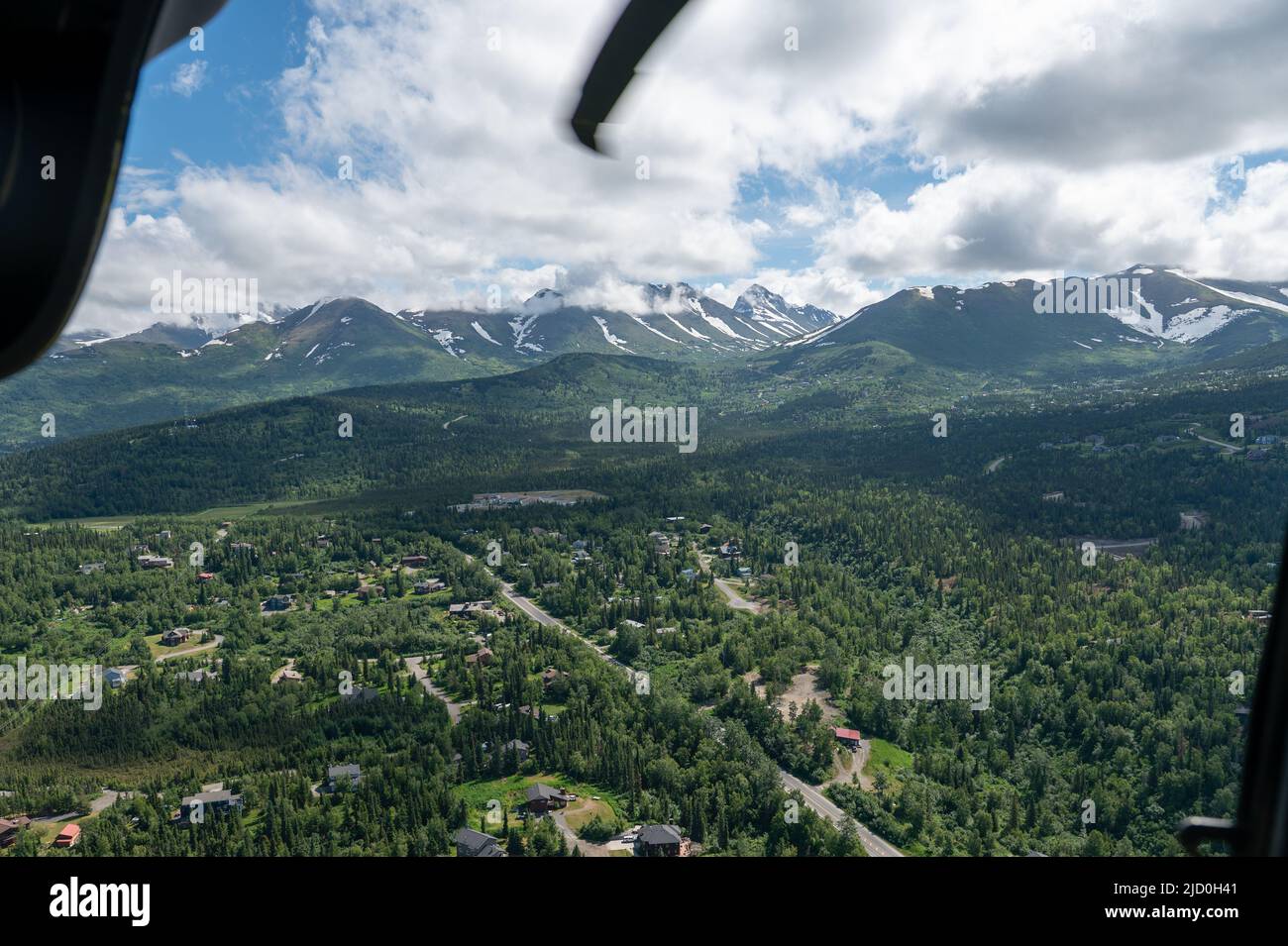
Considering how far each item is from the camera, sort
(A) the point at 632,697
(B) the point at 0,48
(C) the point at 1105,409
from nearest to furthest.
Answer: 1. (B) the point at 0,48
2. (A) the point at 632,697
3. (C) the point at 1105,409

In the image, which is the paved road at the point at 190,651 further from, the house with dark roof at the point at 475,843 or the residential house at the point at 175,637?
the house with dark roof at the point at 475,843

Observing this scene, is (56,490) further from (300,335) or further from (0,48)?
(300,335)

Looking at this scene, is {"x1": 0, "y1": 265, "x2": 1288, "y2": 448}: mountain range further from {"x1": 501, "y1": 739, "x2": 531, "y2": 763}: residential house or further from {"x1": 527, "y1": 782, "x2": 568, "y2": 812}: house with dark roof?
{"x1": 527, "y1": 782, "x2": 568, "y2": 812}: house with dark roof

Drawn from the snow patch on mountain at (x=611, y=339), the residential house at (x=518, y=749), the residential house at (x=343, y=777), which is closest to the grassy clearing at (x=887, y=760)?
the residential house at (x=518, y=749)

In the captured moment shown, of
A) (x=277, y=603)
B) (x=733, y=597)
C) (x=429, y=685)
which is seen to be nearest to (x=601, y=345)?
(x=277, y=603)

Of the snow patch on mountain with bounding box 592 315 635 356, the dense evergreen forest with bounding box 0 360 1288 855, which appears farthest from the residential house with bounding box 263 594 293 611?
the snow patch on mountain with bounding box 592 315 635 356

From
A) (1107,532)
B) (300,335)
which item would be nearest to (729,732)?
(1107,532)

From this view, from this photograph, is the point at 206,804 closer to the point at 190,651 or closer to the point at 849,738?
the point at 190,651

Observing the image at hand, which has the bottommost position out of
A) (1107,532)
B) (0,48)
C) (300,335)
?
(1107,532)
